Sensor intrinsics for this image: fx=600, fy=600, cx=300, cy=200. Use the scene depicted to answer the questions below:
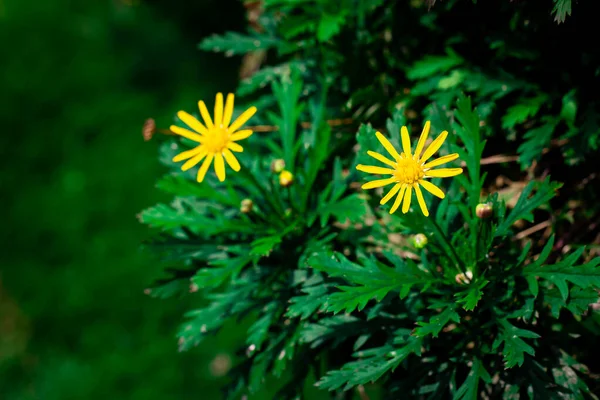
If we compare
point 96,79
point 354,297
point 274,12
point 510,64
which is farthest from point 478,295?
point 96,79

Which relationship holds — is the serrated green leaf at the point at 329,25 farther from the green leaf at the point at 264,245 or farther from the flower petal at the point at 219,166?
the green leaf at the point at 264,245

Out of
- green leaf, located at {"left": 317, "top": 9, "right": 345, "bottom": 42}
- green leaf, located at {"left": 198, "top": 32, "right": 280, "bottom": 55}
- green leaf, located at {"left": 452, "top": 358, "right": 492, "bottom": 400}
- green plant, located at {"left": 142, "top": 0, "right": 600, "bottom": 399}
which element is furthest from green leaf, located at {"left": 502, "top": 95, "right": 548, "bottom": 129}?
green leaf, located at {"left": 198, "top": 32, "right": 280, "bottom": 55}

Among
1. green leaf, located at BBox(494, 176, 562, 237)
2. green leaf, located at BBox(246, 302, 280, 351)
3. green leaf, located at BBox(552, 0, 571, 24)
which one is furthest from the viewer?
green leaf, located at BBox(246, 302, 280, 351)

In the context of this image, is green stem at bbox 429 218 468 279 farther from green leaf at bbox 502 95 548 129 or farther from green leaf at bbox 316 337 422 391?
green leaf at bbox 502 95 548 129

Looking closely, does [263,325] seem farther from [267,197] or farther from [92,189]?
[92,189]

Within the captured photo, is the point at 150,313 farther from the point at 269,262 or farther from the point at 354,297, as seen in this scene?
the point at 354,297

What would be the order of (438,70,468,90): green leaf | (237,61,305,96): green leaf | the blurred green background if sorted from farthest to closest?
the blurred green background, (237,61,305,96): green leaf, (438,70,468,90): green leaf

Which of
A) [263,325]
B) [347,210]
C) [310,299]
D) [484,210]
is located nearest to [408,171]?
[484,210]
